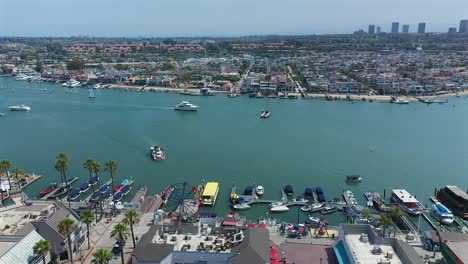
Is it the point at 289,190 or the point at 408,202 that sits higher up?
the point at 408,202

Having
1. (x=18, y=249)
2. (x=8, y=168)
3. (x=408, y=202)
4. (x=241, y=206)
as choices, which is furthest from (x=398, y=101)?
(x=18, y=249)

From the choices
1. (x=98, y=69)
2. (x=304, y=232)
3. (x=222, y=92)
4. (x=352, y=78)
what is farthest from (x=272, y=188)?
(x=98, y=69)

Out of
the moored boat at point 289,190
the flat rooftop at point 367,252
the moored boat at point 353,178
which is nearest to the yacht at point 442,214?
the moored boat at point 353,178

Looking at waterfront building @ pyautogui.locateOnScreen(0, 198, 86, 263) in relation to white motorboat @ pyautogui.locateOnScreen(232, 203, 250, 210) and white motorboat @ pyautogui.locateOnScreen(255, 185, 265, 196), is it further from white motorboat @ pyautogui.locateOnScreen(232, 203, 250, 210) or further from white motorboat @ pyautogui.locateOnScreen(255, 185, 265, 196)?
white motorboat @ pyautogui.locateOnScreen(255, 185, 265, 196)

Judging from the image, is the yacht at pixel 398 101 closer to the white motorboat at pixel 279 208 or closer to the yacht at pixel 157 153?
the yacht at pixel 157 153

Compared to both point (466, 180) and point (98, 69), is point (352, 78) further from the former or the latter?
point (98, 69)

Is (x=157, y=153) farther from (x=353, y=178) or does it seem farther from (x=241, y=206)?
(x=353, y=178)
